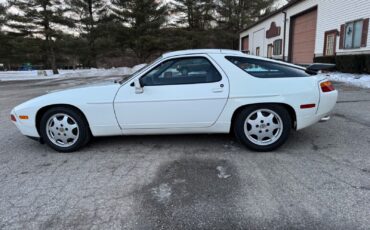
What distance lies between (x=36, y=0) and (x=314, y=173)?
2945 centimetres

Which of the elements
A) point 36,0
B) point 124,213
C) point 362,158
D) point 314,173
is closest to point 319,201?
point 314,173

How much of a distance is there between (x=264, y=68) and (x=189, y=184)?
1.92 metres

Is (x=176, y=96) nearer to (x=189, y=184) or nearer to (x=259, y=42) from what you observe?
(x=189, y=184)

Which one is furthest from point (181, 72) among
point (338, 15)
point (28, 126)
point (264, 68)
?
point (338, 15)

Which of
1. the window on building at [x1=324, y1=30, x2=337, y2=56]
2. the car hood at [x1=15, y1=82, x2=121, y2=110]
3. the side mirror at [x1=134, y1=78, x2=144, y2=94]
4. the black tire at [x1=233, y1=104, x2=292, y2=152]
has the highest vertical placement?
the window on building at [x1=324, y1=30, x2=337, y2=56]

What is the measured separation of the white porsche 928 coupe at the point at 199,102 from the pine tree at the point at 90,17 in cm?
2883

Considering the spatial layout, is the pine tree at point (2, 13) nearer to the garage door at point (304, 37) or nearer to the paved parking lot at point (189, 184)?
the garage door at point (304, 37)

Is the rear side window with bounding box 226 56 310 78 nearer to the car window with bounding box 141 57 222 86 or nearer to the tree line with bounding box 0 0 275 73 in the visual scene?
the car window with bounding box 141 57 222 86

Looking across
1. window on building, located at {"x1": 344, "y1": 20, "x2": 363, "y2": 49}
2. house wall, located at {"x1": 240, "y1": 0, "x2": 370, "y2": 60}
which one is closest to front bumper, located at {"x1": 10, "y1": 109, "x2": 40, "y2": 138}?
house wall, located at {"x1": 240, "y1": 0, "x2": 370, "y2": 60}

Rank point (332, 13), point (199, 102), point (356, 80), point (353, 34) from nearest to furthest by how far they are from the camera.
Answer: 1. point (199, 102)
2. point (356, 80)
3. point (353, 34)
4. point (332, 13)

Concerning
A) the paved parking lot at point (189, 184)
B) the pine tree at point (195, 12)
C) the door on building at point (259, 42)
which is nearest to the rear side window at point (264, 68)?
the paved parking lot at point (189, 184)

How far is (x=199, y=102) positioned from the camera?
3410 millimetres

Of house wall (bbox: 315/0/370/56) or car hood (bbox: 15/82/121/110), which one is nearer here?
car hood (bbox: 15/82/121/110)

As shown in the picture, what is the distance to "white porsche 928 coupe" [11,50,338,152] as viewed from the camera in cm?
338
